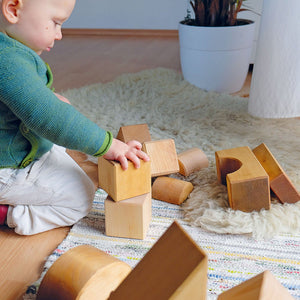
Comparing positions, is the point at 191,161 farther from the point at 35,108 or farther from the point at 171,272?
the point at 171,272

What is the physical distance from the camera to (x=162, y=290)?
→ 325mm

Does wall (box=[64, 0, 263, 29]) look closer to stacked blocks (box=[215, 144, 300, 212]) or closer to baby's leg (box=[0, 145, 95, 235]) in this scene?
stacked blocks (box=[215, 144, 300, 212])

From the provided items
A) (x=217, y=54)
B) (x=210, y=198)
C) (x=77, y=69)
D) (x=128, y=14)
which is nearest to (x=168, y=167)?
(x=210, y=198)

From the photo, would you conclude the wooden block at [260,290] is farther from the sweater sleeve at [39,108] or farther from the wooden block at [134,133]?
the wooden block at [134,133]

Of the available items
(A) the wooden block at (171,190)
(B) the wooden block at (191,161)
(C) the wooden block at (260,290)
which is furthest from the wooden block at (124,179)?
(C) the wooden block at (260,290)

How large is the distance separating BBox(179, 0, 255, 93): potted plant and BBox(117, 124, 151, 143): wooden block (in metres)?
Answer: 0.79

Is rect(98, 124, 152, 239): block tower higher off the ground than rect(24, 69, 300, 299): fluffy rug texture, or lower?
higher

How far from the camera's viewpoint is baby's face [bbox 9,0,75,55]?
740 millimetres

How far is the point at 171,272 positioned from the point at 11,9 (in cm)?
61

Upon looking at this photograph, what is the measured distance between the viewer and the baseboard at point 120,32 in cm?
320

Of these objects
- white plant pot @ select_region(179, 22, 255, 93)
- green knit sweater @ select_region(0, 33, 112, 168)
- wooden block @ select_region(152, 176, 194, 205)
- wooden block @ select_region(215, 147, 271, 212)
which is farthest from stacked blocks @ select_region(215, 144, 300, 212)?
white plant pot @ select_region(179, 22, 255, 93)

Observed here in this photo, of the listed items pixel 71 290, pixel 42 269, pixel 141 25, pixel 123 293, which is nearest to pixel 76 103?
pixel 42 269

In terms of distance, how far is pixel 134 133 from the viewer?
1106 millimetres

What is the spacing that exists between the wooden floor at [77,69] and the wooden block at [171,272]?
0.42 metres
